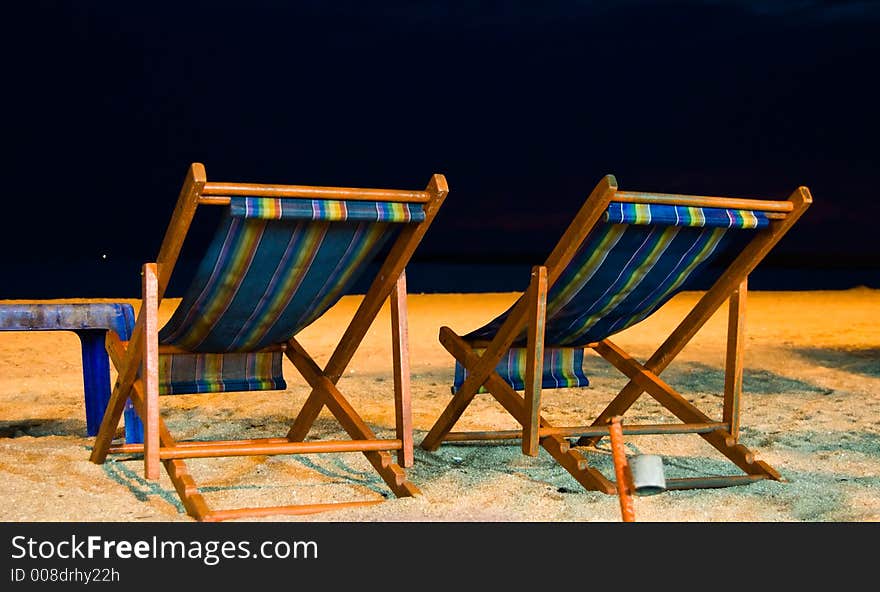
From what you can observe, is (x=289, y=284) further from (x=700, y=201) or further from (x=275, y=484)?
(x=700, y=201)

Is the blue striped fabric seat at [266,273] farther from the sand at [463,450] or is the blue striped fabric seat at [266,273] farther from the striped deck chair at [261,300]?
the sand at [463,450]

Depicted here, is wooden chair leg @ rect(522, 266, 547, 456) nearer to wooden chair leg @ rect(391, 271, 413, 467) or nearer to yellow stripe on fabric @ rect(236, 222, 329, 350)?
wooden chair leg @ rect(391, 271, 413, 467)

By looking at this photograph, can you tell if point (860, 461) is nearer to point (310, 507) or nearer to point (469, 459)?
point (469, 459)

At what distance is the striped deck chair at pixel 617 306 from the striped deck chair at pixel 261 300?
1.26 ft

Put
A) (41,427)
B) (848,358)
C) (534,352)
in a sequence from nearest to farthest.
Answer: (534,352) < (41,427) < (848,358)

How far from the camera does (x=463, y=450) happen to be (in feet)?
12.3

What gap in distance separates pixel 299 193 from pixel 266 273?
13.3 inches

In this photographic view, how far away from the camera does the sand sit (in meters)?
2.87

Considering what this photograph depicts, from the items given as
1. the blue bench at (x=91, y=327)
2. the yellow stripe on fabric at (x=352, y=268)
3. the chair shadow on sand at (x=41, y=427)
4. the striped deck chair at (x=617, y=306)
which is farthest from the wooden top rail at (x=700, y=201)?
the chair shadow on sand at (x=41, y=427)

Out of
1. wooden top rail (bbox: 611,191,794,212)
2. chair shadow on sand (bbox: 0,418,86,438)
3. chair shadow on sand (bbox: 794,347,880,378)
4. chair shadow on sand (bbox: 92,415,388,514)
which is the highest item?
wooden top rail (bbox: 611,191,794,212)

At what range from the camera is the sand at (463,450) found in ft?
9.43

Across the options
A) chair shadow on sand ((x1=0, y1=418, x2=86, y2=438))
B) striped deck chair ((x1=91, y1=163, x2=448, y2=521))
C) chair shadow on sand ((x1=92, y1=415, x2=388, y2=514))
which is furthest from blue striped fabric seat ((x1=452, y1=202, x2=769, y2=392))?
chair shadow on sand ((x1=0, y1=418, x2=86, y2=438))

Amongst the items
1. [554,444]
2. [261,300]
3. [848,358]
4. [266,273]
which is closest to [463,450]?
[554,444]

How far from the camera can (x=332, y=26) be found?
22.8 m
